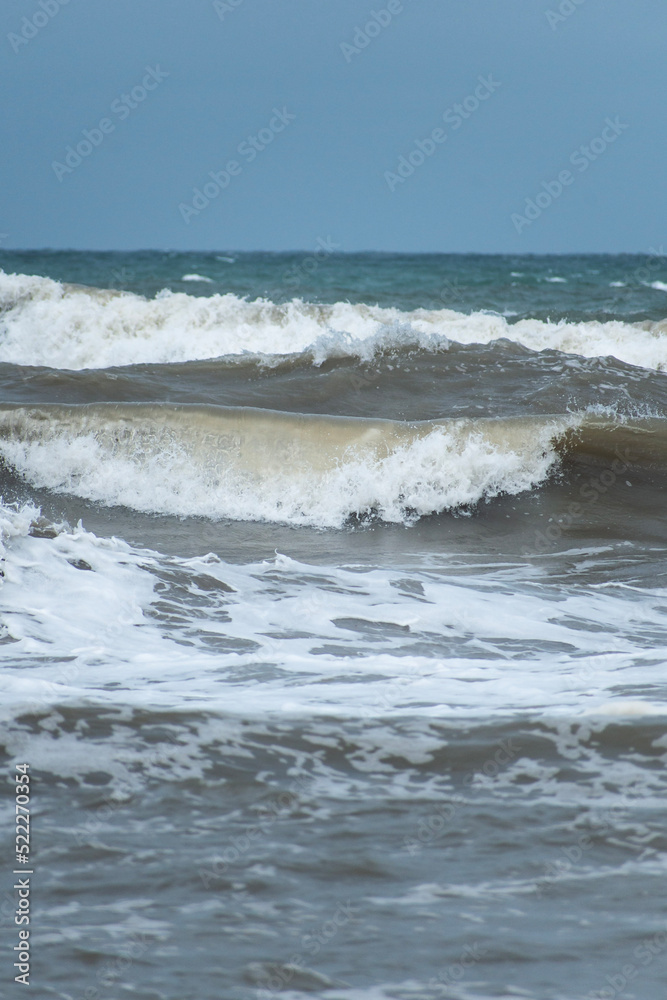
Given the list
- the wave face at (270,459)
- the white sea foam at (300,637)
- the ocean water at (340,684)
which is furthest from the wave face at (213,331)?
the white sea foam at (300,637)

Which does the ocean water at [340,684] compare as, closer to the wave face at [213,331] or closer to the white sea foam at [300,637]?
the white sea foam at [300,637]

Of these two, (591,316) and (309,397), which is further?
(591,316)

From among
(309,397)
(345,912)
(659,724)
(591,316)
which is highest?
(591,316)

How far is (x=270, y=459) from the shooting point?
24.9ft

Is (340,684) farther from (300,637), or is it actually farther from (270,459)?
(270,459)

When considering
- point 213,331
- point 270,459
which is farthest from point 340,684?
point 213,331

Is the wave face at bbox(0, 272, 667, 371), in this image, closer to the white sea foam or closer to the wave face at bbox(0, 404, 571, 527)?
the wave face at bbox(0, 404, 571, 527)

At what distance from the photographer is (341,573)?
5270 mm

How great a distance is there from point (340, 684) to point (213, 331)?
9.73 meters

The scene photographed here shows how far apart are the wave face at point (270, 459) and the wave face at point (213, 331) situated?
154 inches

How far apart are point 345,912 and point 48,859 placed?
80cm

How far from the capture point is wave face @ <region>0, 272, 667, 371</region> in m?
12.2

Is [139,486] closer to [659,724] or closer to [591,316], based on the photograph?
[659,724]

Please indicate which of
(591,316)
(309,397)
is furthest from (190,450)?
(591,316)
